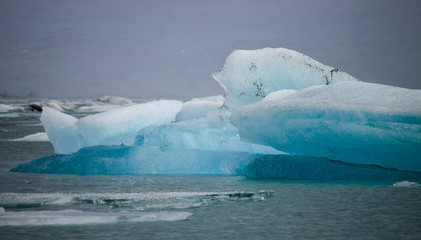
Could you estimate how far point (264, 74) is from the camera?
22.5ft

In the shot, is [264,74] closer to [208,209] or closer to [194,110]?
[208,209]

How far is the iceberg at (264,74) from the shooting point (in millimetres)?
6738

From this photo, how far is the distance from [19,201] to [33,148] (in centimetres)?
522

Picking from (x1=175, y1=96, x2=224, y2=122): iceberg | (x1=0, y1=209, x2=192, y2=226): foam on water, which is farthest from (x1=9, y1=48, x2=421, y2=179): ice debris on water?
(x1=175, y1=96, x2=224, y2=122): iceberg

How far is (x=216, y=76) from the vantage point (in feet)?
22.0

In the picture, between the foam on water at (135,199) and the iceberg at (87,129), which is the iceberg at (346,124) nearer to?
the foam on water at (135,199)

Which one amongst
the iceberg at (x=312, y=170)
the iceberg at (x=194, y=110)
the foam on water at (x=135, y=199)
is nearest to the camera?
the foam on water at (x=135, y=199)

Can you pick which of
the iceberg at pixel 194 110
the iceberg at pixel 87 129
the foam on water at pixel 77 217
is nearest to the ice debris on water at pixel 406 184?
the foam on water at pixel 77 217

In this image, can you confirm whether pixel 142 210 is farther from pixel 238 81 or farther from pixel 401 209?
pixel 238 81

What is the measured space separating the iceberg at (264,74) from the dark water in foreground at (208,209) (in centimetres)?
171

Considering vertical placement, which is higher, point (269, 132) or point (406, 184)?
point (269, 132)

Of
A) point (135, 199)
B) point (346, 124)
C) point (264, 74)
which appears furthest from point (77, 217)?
point (264, 74)

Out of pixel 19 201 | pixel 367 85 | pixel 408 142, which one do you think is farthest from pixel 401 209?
pixel 19 201

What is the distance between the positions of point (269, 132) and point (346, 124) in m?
0.78
